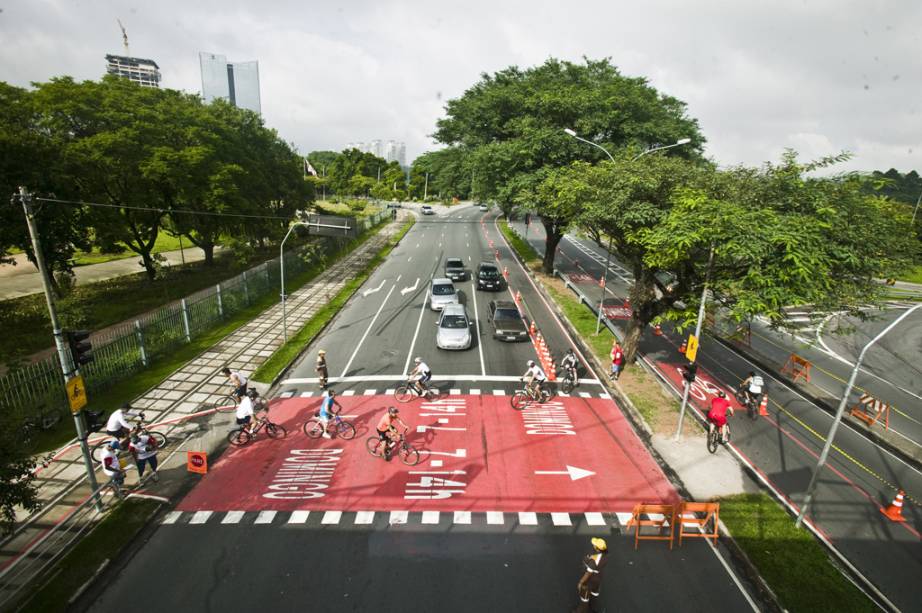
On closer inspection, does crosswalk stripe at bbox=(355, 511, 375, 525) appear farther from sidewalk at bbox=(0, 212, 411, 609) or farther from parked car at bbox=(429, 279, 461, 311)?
parked car at bbox=(429, 279, 461, 311)

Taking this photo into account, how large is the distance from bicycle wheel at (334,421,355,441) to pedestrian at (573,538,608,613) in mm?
8773

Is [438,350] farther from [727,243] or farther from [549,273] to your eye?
[549,273]

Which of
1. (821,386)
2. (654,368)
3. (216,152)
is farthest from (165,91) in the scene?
(821,386)

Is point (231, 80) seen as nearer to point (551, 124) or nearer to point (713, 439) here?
point (551, 124)

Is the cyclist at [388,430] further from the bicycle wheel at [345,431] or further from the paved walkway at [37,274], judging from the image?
the paved walkway at [37,274]

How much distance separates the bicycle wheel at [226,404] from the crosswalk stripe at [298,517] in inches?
273

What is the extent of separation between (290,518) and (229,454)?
4.19 meters

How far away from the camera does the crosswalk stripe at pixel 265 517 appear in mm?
11153

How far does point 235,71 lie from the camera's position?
615 feet

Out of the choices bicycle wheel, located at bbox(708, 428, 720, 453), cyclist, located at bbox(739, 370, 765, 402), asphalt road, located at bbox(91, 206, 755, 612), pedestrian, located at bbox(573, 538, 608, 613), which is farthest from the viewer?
cyclist, located at bbox(739, 370, 765, 402)

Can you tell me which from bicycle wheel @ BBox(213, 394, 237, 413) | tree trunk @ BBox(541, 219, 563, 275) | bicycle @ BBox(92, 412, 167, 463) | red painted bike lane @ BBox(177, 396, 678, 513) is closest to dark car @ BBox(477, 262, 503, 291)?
tree trunk @ BBox(541, 219, 563, 275)

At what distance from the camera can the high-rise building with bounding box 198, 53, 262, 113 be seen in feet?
576

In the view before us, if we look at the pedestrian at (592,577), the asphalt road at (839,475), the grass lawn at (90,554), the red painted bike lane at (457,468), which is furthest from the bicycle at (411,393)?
the asphalt road at (839,475)

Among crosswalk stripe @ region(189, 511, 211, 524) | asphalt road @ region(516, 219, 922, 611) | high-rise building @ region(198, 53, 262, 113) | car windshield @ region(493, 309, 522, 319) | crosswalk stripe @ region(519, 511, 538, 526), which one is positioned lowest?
crosswalk stripe @ region(189, 511, 211, 524)
